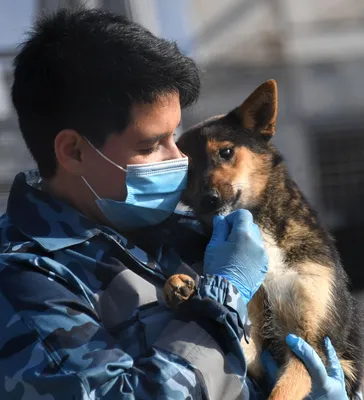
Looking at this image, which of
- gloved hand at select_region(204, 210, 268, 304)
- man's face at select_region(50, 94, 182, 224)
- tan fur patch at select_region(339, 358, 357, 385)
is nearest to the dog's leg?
tan fur patch at select_region(339, 358, 357, 385)

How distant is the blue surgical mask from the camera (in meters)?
1.81

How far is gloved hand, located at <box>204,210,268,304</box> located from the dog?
0.79 ft

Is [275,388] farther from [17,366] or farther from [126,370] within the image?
[17,366]

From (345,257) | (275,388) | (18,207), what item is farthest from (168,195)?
(345,257)

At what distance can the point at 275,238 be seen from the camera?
85.6 inches

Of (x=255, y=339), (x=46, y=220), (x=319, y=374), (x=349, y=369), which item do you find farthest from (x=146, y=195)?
(x=349, y=369)

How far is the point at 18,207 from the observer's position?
173 centimetres

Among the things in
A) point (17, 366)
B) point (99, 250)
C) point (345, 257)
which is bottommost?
point (345, 257)

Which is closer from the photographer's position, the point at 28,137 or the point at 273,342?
the point at 28,137

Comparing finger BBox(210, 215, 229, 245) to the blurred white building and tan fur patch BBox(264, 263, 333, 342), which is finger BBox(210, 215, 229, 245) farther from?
the blurred white building

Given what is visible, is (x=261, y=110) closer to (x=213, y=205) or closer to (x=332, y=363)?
(x=213, y=205)

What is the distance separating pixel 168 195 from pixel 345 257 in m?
5.10

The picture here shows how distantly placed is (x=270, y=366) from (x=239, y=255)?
1.29 feet

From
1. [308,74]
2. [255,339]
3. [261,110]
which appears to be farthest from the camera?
[308,74]
